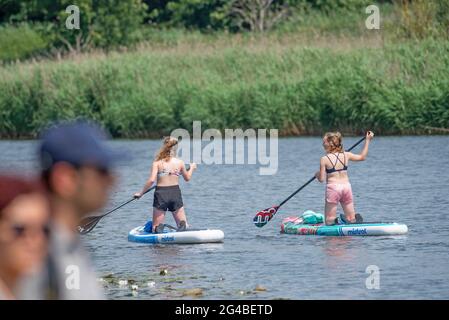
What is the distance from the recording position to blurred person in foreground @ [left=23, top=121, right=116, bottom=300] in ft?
13.1

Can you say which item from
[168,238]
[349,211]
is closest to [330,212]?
[349,211]

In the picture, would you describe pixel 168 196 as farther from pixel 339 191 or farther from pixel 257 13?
pixel 257 13

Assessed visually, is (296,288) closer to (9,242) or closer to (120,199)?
(9,242)

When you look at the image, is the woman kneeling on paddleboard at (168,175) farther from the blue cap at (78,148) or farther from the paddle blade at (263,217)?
the blue cap at (78,148)

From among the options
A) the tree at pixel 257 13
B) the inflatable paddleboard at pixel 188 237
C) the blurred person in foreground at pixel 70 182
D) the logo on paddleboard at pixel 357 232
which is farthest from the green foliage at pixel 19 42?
the blurred person in foreground at pixel 70 182

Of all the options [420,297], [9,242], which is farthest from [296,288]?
[9,242]

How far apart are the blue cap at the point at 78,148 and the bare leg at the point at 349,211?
12.0 m

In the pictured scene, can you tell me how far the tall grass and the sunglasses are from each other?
27.4 meters

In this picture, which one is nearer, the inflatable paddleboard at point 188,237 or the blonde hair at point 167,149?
the blonde hair at point 167,149

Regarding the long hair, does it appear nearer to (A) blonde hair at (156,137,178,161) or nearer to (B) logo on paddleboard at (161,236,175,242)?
(A) blonde hair at (156,137,178,161)

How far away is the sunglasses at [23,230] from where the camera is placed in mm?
Answer: 4000

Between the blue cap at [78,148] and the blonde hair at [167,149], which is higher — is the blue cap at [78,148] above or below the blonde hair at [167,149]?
above

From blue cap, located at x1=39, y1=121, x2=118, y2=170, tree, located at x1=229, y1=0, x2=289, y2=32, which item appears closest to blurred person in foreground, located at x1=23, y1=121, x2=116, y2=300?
blue cap, located at x1=39, y1=121, x2=118, y2=170
